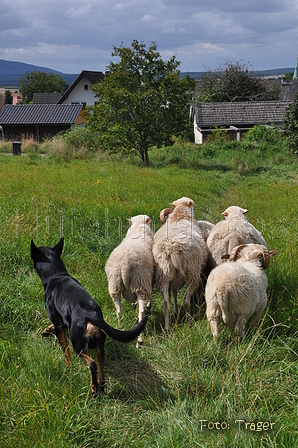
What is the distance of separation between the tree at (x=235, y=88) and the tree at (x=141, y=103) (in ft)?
75.4

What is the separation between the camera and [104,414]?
3.75 metres

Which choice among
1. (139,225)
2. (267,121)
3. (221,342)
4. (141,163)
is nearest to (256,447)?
(221,342)

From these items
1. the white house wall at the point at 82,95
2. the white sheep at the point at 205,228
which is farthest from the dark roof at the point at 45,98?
the white sheep at the point at 205,228

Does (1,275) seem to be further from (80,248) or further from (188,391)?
(188,391)

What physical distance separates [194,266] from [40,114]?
39641mm

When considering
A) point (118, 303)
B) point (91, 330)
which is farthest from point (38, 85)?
point (91, 330)

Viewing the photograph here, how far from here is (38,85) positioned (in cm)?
8694

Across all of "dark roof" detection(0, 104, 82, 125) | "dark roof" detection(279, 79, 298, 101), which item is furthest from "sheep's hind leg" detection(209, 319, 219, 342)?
"dark roof" detection(279, 79, 298, 101)

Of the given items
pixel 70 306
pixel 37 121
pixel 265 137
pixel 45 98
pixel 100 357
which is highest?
pixel 45 98

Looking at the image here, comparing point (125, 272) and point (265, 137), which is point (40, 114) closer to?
point (265, 137)

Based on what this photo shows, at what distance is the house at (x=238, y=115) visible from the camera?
33.2 metres

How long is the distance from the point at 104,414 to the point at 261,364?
5.12 feet

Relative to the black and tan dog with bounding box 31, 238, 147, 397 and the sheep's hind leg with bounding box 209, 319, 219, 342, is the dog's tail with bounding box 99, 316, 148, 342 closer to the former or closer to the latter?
the black and tan dog with bounding box 31, 238, 147, 397

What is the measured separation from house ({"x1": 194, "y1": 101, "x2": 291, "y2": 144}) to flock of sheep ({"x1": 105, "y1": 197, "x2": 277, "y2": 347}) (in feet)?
90.1
